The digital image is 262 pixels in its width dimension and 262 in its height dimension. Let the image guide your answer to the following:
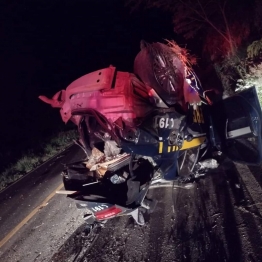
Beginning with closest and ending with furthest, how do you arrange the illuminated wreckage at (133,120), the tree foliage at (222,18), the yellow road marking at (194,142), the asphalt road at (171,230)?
the asphalt road at (171,230)
the illuminated wreckage at (133,120)
the yellow road marking at (194,142)
the tree foliage at (222,18)

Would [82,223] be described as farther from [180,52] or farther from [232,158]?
[180,52]

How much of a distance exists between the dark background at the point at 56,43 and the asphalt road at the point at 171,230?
12.1 metres

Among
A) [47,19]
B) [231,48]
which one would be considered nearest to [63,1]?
[47,19]

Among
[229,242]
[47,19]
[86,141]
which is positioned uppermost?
[47,19]

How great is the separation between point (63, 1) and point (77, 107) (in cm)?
2438

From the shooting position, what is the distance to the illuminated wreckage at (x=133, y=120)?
4125 millimetres

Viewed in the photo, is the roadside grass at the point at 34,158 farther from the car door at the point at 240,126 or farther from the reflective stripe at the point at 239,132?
the reflective stripe at the point at 239,132

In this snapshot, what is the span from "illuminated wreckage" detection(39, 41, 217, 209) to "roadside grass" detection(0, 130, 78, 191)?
4370 millimetres

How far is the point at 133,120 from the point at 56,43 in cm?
2167

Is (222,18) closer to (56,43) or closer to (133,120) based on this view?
(133,120)

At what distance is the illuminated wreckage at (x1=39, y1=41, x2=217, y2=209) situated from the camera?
4.12m

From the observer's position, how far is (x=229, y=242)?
360 cm

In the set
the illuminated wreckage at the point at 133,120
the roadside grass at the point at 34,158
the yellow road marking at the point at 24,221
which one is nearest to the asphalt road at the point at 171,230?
the yellow road marking at the point at 24,221

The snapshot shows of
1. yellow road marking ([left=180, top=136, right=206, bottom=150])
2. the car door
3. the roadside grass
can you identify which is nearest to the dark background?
the roadside grass
